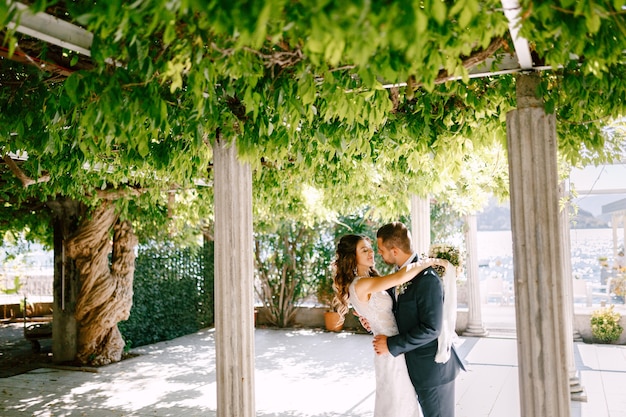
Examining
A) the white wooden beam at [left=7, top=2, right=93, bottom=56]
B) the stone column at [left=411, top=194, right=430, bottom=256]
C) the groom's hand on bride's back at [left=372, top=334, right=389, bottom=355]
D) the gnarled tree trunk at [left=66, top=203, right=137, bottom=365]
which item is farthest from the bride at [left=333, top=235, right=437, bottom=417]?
the gnarled tree trunk at [left=66, top=203, right=137, bottom=365]

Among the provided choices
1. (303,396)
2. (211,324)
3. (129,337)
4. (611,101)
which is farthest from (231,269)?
(211,324)

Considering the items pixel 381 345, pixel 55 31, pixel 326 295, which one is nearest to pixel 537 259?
pixel 381 345

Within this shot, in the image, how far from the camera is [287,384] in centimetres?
846

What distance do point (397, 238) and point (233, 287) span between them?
1.30 m

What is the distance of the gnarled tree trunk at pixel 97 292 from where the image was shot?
32.5 ft

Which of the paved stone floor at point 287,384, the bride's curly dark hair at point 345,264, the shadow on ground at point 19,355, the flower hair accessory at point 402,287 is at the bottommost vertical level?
the paved stone floor at point 287,384

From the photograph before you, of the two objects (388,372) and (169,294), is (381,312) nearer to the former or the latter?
(388,372)

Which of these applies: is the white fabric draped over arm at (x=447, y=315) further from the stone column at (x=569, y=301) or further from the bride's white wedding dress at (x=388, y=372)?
the stone column at (x=569, y=301)

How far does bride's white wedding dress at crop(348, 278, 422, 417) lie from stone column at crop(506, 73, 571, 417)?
1109 mm

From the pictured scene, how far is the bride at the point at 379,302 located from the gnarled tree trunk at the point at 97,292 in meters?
6.73

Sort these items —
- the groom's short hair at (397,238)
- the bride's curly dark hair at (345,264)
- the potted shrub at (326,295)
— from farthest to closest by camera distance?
the potted shrub at (326,295) < the bride's curly dark hair at (345,264) < the groom's short hair at (397,238)

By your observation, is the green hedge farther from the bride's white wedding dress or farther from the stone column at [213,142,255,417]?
the bride's white wedding dress

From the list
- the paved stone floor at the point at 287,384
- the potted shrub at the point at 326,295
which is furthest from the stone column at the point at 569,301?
the potted shrub at the point at 326,295

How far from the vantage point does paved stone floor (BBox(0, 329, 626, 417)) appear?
7000mm
